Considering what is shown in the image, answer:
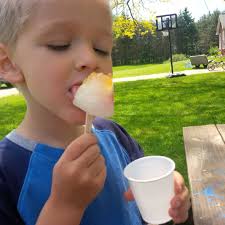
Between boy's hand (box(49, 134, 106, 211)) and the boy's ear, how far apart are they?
0.30 meters

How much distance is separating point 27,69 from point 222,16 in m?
45.2

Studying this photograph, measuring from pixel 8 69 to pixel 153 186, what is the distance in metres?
0.57

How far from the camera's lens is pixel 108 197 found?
A: 1.26m

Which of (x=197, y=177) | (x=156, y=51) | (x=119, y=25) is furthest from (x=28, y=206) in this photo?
(x=156, y=51)

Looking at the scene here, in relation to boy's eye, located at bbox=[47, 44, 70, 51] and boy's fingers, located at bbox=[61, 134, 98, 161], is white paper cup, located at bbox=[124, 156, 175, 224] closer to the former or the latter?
boy's fingers, located at bbox=[61, 134, 98, 161]

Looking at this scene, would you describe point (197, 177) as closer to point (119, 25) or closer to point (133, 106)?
point (133, 106)

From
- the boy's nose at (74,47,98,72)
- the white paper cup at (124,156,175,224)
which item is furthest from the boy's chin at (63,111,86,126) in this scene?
the white paper cup at (124,156,175,224)

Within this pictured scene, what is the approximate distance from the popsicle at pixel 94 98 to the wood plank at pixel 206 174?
786mm

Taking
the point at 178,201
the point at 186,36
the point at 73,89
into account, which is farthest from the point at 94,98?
the point at 186,36

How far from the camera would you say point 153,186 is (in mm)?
1097

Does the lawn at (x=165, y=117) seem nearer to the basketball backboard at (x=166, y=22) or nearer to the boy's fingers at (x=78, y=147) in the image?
the boy's fingers at (x=78, y=147)

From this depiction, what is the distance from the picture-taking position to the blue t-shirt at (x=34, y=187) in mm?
1097

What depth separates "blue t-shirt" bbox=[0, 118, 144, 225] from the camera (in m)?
1.10

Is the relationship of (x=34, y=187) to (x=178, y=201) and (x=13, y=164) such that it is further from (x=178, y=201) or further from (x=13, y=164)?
(x=178, y=201)
